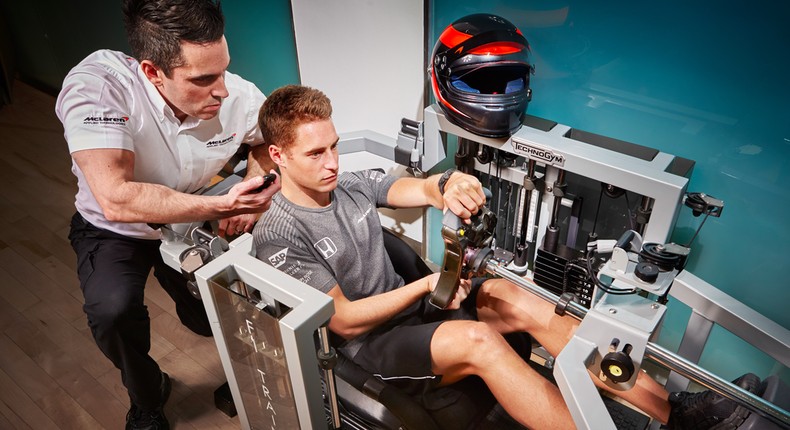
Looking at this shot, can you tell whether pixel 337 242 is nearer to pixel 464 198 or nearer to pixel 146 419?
pixel 464 198

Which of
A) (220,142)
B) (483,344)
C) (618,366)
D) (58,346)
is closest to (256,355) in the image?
(483,344)

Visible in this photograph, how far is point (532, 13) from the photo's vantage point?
6.40 feet

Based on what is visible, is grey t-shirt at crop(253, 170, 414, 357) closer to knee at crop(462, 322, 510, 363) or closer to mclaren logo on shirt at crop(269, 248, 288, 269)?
mclaren logo on shirt at crop(269, 248, 288, 269)

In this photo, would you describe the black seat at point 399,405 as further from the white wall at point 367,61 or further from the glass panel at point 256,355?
the white wall at point 367,61

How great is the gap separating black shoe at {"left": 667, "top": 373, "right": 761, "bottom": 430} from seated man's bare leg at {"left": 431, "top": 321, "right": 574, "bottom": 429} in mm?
287

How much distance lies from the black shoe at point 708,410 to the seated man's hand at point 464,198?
0.76 meters

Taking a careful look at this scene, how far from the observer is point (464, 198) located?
1.65m

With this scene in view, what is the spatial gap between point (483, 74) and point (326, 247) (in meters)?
0.76

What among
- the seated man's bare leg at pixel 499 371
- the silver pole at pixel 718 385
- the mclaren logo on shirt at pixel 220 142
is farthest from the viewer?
the mclaren logo on shirt at pixel 220 142

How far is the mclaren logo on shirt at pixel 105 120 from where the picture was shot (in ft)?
5.72

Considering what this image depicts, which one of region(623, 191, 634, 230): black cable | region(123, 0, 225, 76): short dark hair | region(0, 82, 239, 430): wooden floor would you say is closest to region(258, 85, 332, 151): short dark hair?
region(123, 0, 225, 76): short dark hair

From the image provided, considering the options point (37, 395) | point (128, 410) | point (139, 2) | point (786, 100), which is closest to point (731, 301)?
point (786, 100)

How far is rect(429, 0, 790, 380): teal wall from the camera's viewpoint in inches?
63.6

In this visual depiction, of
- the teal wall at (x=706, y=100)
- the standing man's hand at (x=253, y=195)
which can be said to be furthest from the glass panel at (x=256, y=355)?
the teal wall at (x=706, y=100)
